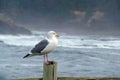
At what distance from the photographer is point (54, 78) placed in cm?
583

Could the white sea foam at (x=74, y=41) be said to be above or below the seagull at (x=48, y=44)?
above

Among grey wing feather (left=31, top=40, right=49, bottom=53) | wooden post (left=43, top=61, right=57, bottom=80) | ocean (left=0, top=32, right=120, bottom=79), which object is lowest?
wooden post (left=43, top=61, right=57, bottom=80)

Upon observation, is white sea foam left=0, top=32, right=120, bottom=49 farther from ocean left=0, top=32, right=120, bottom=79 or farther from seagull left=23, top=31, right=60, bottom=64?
seagull left=23, top=31, right=60, bottom=64

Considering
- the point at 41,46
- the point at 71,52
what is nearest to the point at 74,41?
the point at 71,52

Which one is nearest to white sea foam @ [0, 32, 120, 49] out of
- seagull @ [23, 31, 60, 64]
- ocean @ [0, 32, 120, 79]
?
ocean @ [0, 32, 120, 79]

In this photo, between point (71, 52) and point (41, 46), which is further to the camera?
point (71, 52)

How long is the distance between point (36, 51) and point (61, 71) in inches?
718

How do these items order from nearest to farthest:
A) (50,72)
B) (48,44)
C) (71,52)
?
(50,72), (48,44), (71,52)

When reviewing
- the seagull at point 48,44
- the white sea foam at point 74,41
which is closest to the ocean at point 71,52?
the white sea foam at point 74,41

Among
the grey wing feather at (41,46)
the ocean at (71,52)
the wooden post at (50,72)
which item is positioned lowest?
the wooden post at (50,72)

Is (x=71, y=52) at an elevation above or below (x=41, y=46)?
above

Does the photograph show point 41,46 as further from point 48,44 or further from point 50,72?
point 50,72

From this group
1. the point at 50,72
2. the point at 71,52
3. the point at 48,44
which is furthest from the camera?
the point at 71,52

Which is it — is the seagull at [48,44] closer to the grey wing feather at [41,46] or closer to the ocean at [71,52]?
the grey wing feather at [41,46]
